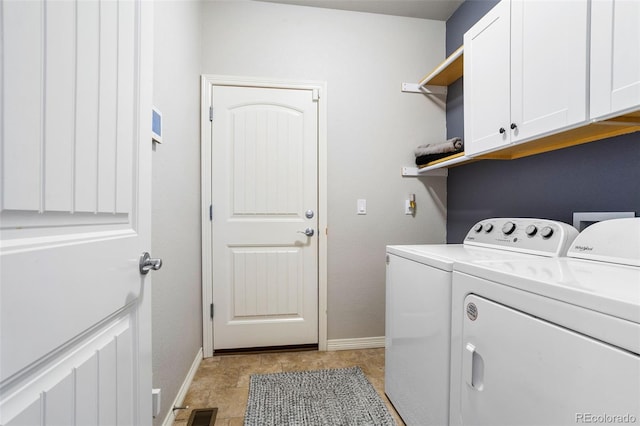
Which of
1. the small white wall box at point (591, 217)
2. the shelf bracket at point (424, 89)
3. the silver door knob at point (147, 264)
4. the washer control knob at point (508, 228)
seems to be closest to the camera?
the silver door knob at point (147, 264)

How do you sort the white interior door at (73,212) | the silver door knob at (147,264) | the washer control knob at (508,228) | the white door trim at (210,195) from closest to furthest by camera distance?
→ the white interior door at (73,212) < the silver door knob at (147,264) < the washer control knob at (508,228) < the white door trim at (210,195)

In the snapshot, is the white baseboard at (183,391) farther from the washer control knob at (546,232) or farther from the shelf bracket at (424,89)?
the shelf bracket at (424,89)

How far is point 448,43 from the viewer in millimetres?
2299

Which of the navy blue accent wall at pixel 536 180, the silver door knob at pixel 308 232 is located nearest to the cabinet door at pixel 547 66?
the navy blue accent wall at pixel 536 180

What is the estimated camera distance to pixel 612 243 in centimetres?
97

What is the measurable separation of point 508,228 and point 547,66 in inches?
28.4

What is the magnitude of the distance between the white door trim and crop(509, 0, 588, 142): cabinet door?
1242mm

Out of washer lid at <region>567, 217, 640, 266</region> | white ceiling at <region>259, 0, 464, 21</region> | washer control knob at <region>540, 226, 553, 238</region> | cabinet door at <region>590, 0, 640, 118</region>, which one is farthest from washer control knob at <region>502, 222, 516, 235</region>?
white ceiling at <region>259, 0, 464, 21</region>

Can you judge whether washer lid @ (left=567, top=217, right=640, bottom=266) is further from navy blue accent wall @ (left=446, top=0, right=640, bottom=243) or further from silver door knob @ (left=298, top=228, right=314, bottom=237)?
silver door knob @ (left=298, top=228, right=314, bottom=237)

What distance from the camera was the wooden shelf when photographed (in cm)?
182

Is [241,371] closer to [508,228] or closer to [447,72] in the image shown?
[508,228]

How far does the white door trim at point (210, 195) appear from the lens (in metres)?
2.06


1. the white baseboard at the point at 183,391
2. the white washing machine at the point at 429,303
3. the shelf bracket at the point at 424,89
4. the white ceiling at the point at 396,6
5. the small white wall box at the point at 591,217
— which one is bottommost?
the white baseboard at the point at 183,391

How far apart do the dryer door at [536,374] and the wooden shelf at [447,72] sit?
5.18ft
